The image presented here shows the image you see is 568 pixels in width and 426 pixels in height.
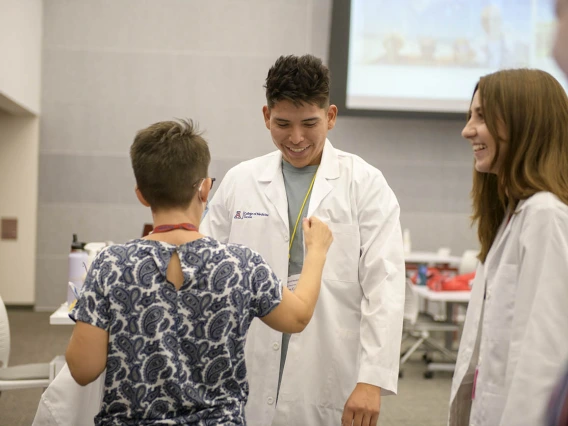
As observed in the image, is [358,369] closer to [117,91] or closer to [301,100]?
[301,100]

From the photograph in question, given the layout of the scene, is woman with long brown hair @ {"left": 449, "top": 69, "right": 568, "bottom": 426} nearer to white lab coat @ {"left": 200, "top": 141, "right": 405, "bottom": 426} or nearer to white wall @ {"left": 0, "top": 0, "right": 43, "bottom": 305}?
white lab coat @ {"left": 200, "top": 141, "right": 405, "bottom": 426}

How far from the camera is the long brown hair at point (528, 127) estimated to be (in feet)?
4.72

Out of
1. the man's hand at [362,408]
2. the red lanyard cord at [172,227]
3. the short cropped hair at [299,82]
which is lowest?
the man's hand at [362,408]

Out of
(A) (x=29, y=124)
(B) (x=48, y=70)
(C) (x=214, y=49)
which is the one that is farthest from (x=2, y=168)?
(C) (x=214, y=49)

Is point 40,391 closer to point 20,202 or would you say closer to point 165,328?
point 20,202

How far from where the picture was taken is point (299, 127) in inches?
75.7

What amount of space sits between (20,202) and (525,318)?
262 inches

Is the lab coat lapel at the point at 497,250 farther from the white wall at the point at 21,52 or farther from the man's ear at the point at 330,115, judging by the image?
the white wall at the point at 21,52

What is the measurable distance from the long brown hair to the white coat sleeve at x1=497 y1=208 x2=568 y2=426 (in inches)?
3.8

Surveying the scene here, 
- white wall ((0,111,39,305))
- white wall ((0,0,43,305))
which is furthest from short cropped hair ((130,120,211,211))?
white wall ((0,111,39,305))

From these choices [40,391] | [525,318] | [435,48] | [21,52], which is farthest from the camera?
[435,48]

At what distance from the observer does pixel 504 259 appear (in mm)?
1495

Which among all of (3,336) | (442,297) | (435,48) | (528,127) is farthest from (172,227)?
(435,48)

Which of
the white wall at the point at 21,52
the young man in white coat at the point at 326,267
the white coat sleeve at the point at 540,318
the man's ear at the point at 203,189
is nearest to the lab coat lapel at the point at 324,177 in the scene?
the young man in white coat at the point at 326,267
